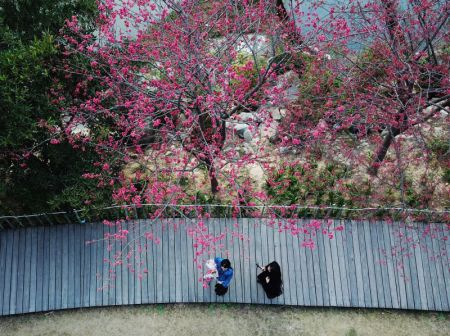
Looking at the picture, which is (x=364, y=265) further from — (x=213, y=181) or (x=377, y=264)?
(x=213, y=181)

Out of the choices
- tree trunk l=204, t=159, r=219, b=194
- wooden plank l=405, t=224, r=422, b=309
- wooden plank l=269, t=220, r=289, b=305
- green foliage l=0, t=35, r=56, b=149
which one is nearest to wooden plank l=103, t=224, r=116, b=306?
tree trunk l=204, t=159, r=219, b=194

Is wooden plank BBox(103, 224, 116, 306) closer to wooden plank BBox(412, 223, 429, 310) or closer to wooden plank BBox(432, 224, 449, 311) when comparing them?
wooden plank BBox(412, 223, 429, 310)

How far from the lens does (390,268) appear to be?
10508mm

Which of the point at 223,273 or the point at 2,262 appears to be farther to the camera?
the point at 2,262

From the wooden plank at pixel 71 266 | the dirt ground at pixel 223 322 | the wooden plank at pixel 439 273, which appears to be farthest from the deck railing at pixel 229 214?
the dirt ground at pixel 223 322

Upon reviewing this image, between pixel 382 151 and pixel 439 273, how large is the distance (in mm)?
3880

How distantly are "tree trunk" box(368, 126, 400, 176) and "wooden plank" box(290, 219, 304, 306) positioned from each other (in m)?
3.44

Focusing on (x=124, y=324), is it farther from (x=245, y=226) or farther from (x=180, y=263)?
(x=245, y=226)

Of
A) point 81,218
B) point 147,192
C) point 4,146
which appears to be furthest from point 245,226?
point 4,146

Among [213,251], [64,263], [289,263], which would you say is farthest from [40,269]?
[289,263]

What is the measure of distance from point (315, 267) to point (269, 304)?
1.65 metres

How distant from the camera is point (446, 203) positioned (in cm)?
1182

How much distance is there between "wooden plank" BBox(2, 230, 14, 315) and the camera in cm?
1012

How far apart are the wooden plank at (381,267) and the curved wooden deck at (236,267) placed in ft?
0.09
